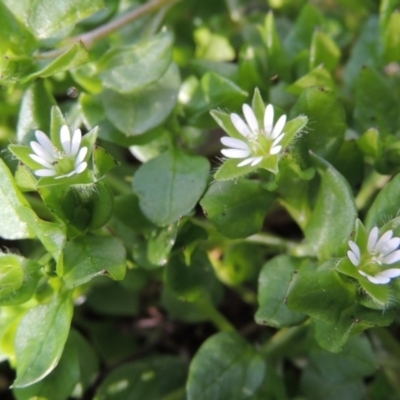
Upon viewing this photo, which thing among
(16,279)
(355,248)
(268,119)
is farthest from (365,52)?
(16,279)

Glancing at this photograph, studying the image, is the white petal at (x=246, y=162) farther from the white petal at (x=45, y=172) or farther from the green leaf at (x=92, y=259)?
the white petal at (x=45, y=172)

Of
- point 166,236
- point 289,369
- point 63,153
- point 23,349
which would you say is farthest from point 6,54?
point 289,369

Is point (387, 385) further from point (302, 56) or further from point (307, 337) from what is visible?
point (302, 56)

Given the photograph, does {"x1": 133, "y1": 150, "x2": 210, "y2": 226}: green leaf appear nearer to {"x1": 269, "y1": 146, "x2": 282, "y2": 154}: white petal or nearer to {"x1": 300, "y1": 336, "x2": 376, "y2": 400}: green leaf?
{"x1": 269, "y1": 146, "x2": 282, "y2": 154}: white petal

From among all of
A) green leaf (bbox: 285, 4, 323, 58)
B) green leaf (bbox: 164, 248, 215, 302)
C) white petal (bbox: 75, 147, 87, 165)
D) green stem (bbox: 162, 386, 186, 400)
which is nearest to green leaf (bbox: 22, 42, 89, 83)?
white petal (bbox: 75, 147, 87, 165)

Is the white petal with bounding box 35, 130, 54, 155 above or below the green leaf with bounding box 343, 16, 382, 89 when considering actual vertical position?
above

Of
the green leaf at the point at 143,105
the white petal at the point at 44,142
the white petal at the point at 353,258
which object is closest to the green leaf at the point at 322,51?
the green leaf at the point at 143,105

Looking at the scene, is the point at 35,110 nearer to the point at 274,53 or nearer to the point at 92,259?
the point at 92,259
